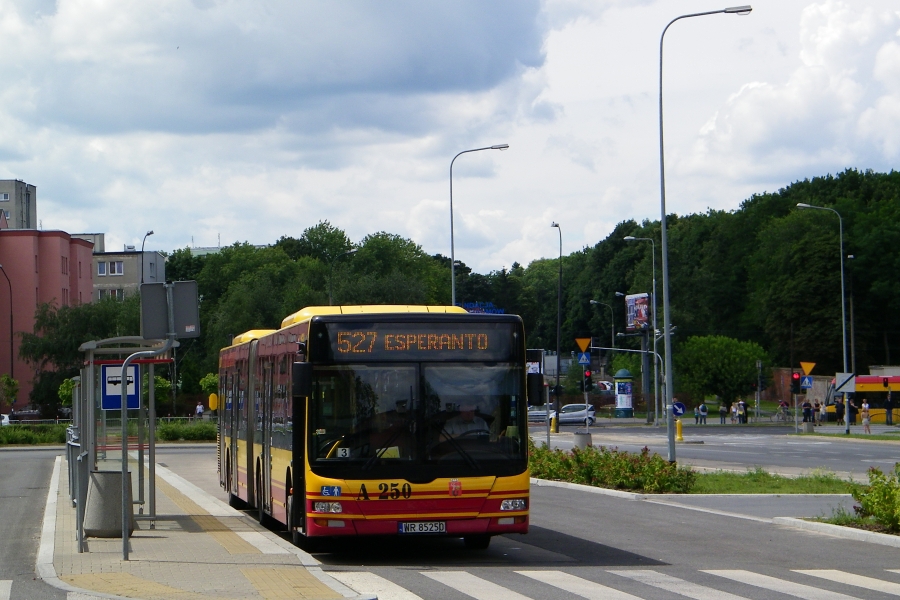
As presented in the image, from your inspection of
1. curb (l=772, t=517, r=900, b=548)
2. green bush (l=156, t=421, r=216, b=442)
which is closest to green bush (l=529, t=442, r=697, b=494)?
curb (l=772, t=517, r=900, b=548)

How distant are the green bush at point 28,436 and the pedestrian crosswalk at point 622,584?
42.8 meters

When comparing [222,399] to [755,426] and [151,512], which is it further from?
[755,426]

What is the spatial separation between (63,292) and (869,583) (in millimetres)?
94021

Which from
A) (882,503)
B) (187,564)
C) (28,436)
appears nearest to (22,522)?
(187,564)

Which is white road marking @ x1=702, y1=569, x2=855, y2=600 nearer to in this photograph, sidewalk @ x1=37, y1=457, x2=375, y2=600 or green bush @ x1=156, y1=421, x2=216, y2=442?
sidewalk @ x1=37, y1=457, x2=375, y2=600

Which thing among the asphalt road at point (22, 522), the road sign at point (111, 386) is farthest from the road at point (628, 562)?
the road sign at point (111, 386)

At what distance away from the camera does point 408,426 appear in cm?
1316

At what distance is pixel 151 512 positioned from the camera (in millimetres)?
17250

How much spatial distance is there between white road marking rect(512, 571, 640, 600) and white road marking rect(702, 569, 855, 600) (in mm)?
1437

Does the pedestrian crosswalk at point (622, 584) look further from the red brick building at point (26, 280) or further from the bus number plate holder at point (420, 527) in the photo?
the red brick building at point (26, 280)

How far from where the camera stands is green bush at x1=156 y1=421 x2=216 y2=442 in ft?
171

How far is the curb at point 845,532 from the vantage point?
14570 mm

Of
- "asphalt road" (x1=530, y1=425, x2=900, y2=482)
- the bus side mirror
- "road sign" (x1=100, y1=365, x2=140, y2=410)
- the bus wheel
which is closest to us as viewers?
→ the bus side mirror

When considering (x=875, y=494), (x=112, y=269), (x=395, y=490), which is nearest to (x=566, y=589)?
(x=395, y=490)
